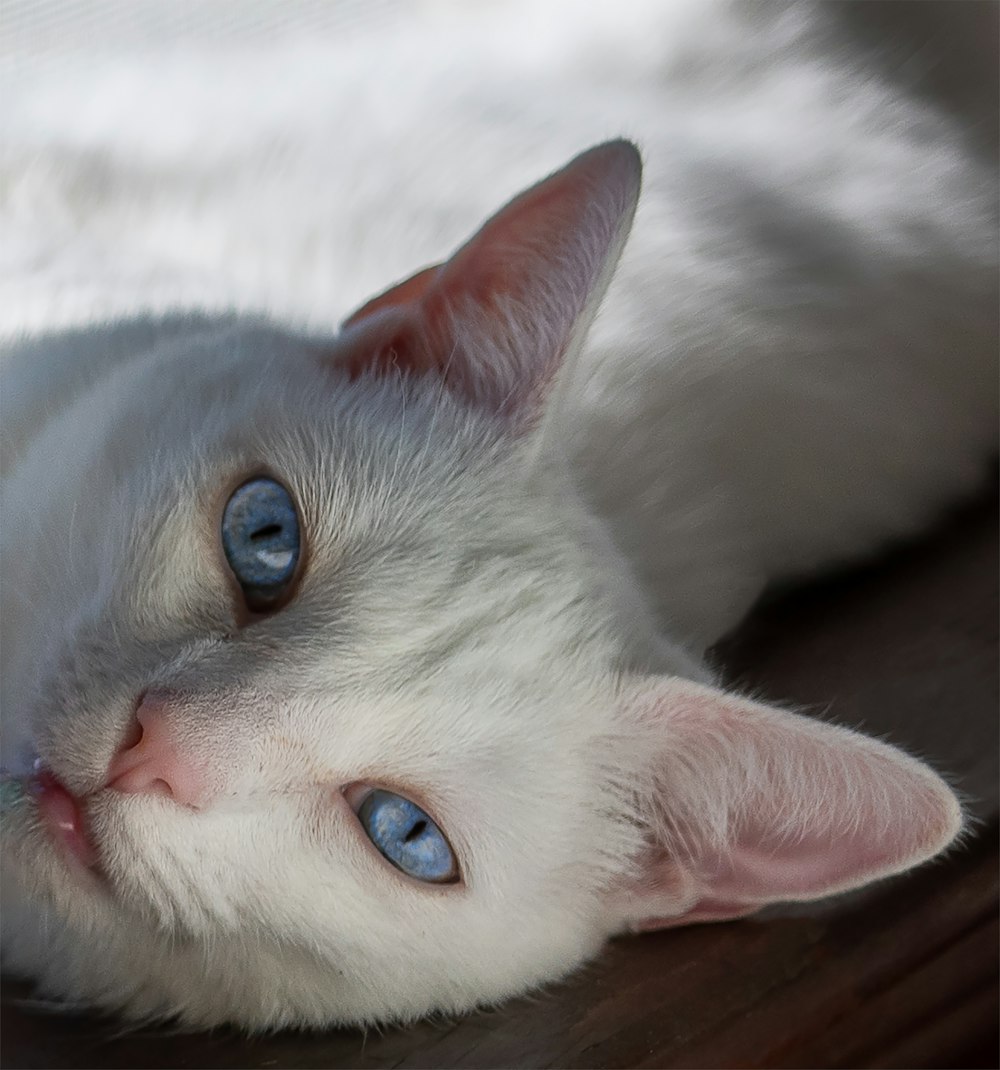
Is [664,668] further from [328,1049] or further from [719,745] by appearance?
[328,1049]

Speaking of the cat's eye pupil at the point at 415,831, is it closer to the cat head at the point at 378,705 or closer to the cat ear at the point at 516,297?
the cat head at the point at 378,705

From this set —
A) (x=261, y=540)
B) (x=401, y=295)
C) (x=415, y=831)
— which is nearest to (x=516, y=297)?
(x=401, y=295)

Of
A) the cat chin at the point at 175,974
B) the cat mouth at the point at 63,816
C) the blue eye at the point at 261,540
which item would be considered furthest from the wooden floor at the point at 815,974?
the blue eye at the point at 261,540

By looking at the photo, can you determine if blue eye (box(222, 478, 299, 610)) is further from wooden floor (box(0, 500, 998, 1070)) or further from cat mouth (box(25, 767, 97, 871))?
wooden floor (box(0, 500, 998, 1070))

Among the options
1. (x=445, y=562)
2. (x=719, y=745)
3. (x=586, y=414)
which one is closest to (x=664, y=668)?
(x=719, y=745)

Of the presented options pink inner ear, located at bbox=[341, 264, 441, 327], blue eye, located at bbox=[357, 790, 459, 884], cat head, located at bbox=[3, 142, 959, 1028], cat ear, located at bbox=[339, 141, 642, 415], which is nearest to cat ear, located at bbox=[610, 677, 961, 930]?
cat head, located at bbox=[3, 142, 959, 1028]

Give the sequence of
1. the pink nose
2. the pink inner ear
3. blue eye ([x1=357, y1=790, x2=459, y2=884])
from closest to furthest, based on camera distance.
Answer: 1. the pink nose
2. blue eye ([x1=357, y1=790, x2=459, y2=884])
3. the pink inner ear

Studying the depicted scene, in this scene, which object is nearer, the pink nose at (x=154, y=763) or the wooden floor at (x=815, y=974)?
the pink nose at (x=154, y=763)
